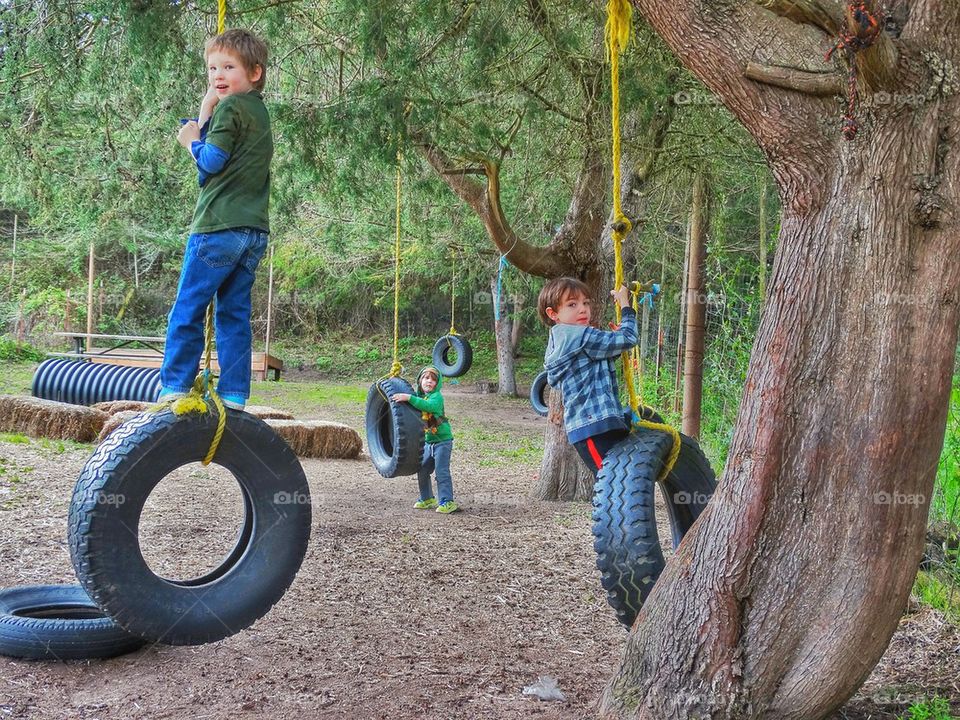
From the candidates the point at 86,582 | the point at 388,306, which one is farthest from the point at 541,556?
the point at 388,306

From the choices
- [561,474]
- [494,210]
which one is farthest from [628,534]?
[561,474]

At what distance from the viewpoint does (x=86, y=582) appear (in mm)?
2227

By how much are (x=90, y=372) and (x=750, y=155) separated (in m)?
8.43

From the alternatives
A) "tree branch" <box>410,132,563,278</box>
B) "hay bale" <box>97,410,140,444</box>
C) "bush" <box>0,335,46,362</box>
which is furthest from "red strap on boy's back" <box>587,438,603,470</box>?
"bush" <box>0,335,46,362</box>

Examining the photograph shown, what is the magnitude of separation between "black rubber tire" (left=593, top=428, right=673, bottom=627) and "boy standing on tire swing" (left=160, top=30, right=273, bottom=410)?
1.15 meters

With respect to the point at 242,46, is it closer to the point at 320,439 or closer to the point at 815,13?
the point at 815,13

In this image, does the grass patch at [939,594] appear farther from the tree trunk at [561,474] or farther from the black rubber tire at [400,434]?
the black rubber tire at [400,434]

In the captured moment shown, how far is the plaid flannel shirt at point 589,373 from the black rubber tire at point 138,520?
3.21ft

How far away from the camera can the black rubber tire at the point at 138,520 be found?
7.30ft

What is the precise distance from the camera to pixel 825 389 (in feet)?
7.50

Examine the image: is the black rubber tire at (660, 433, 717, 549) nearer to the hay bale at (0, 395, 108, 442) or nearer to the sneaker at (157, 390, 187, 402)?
the sneaker at (157, 390, 187, 402)

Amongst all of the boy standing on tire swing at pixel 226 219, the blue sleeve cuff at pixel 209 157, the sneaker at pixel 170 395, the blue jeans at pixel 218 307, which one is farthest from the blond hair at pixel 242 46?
the sneaker at pixel 170 395

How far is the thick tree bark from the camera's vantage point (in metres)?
2.23

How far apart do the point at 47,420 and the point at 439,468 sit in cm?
420
